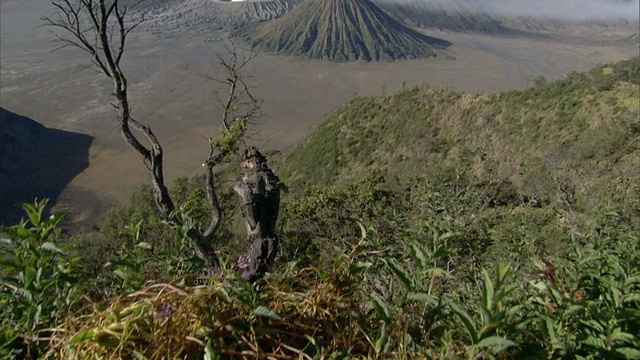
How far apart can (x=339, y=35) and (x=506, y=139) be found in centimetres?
6797

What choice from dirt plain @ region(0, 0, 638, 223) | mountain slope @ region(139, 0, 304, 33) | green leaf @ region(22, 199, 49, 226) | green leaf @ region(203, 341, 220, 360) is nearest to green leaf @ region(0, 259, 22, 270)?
green leaf @ region(22, 199, 49, 226)

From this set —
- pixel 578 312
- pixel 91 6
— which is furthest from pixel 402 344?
pixel 91 6

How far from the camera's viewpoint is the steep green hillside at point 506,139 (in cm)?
1246

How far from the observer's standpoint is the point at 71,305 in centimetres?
122

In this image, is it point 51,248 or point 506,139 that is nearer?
point 51,248

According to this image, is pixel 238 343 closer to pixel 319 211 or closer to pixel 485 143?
pixel 319 211

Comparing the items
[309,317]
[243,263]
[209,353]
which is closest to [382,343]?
[309,317]

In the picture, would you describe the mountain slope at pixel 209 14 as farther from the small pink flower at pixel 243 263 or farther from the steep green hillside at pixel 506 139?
the small pink flower at pixel 243 263

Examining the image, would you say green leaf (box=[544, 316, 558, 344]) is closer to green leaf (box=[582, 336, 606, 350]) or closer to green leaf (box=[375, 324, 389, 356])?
green leaf (box=[582, 336, 606, 350])

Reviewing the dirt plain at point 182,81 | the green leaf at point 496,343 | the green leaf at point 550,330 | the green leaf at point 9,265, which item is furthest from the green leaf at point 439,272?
the dirt plain at point 182,81

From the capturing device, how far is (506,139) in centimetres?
1848

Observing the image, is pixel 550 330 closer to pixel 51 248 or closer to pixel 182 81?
pixel 51 248

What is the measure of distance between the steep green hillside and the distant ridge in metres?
53.9

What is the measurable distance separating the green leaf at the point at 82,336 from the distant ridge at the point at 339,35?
7722cm
